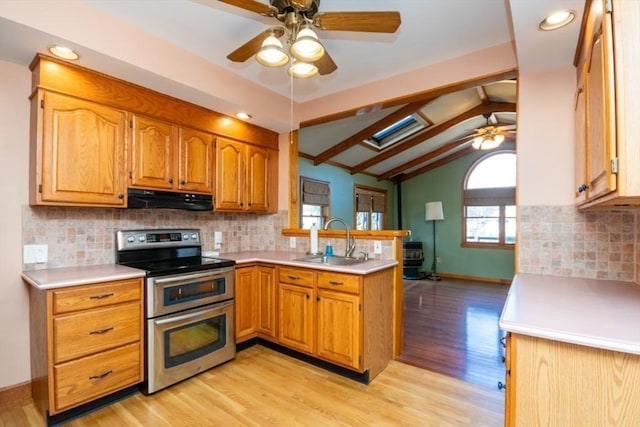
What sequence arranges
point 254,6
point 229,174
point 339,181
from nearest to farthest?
point 254,6 < point 229,174 < point 339,181

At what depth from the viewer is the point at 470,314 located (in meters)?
4.16

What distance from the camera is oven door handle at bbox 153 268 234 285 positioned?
2.19 m

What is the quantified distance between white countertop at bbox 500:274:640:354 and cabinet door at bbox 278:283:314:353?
154 centimetres

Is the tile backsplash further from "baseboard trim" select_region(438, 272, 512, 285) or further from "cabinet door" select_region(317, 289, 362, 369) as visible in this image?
"baseboard trim" select_region(438, 272, 512, 285)

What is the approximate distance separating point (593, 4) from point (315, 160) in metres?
4.27

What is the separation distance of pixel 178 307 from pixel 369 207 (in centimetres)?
540

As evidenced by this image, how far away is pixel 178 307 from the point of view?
228cm

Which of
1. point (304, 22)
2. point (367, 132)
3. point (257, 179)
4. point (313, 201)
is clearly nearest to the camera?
point (304, 22)

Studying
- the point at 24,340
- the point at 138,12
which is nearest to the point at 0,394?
the point at 24,340

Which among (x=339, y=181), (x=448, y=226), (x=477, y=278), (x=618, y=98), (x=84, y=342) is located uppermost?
(x=339, y=181)

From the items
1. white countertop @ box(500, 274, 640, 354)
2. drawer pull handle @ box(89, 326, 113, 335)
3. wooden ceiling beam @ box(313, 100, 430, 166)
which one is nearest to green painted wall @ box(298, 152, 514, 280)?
wooden ceiling beam @ box(313, 100, 430, 166)

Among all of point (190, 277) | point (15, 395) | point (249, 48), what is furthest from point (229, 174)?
point (15, 395)

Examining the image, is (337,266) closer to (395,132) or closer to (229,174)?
(229,174)

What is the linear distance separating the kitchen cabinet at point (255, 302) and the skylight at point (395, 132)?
3.31m
